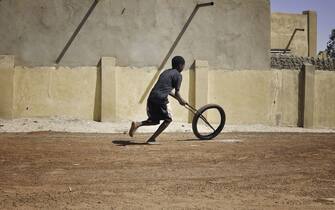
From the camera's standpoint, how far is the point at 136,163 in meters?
7.17

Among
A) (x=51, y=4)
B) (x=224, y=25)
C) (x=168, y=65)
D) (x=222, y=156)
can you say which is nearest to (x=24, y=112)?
(x=51, y=4)

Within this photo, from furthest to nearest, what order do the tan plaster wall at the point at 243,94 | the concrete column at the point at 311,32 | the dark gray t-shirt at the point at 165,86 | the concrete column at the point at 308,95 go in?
the concrete column at the point at 311,32
the concrete column at the point at 308,95
the tan plaster wall at the point at 243,94
the dark gray t-shirt at the point at 165,86

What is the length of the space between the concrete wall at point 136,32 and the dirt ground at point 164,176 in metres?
5.44

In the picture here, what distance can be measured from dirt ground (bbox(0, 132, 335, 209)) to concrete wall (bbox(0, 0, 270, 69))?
544cm

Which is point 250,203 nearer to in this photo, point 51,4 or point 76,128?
point 76,128

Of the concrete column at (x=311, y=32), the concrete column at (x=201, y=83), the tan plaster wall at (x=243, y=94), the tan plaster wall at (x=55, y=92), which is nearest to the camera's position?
the tan plaster wall at (x=55, y=92)

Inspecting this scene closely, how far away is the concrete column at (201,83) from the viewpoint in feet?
49.8

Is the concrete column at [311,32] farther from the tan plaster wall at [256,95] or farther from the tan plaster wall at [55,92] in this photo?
the tan plaster wall at [55,92]

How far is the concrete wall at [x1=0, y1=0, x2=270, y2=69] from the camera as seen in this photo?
14.2 meters

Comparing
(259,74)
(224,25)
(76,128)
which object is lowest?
(76,128)

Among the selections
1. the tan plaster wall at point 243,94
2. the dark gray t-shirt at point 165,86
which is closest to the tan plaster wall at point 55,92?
the tan plaster wall at point 243,94

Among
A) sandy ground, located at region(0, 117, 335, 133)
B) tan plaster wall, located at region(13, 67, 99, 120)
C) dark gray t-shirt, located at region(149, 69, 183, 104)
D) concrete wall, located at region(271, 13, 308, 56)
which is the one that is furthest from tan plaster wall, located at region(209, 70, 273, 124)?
concrete wall, located at region(271, 13, 308, 56)

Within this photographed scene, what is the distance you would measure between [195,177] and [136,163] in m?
1.32

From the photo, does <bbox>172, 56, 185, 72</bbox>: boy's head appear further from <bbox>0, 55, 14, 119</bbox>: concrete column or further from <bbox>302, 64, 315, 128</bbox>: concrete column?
<bbox>302, 64, 315, 128</bbox>: concrete column
